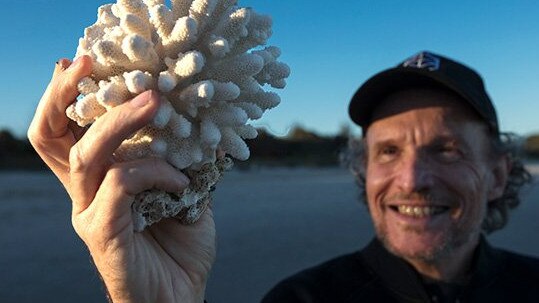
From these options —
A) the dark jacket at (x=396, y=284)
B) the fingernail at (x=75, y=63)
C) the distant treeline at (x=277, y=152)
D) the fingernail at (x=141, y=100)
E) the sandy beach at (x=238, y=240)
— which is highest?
the fingernail at (x=75, y=63)

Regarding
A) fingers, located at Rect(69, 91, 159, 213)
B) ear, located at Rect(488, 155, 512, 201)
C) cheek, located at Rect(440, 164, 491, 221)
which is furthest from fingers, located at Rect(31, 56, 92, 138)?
ear, located at Rect(488, 155, 512, 201)

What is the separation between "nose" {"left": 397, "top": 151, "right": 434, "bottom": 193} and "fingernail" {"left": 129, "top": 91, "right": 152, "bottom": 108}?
2.14 m

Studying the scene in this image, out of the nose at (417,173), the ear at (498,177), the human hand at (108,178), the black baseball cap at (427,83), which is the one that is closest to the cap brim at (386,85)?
the black baseball cap at (427,83)

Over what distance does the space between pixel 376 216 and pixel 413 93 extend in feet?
2.58

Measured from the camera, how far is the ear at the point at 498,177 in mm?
3432

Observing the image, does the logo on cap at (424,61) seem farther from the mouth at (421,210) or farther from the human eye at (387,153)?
the mouth at (421,210)

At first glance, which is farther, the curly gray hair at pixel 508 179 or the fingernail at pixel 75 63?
the curly gray hair at pixel 508 179

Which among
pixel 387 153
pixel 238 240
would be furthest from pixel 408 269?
pixel 238 240

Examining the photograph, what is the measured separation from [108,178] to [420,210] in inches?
87.8

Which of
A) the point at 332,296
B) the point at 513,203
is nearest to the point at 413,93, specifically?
the point at 332,296

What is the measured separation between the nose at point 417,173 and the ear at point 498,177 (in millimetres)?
622

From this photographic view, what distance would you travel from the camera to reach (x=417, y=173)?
3.01 m

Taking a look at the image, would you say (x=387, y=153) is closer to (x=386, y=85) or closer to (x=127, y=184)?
(x=386, y=85)

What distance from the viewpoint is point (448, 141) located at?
3016 mm
